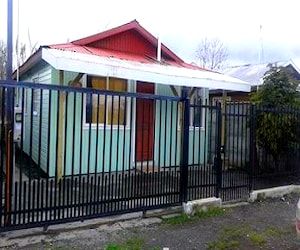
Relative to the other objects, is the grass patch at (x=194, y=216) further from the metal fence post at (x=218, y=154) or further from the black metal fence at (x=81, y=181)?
the metal fence post at (x=218, y=154)

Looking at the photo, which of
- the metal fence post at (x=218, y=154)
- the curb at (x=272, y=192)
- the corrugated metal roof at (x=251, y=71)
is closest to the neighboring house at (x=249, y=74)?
the corrugated metal roof at (x=251, y=71)

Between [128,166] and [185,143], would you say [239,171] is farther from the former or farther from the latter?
[128,166]

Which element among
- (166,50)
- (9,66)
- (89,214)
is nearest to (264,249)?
(89,214)

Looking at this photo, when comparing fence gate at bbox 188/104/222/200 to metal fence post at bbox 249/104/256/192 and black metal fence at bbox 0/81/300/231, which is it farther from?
→ metal fence post at bbox 249/104/256/192

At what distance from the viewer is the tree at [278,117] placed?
9156 mm

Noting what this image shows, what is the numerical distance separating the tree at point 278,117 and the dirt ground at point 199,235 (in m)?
2.76

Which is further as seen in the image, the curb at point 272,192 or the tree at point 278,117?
the tree at point 278,117

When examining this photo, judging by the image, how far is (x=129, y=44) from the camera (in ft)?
42.0

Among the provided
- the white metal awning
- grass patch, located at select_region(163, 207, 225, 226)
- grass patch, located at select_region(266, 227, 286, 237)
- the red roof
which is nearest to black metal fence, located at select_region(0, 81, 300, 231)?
grass patch, located at select_region(163, 207, 225, 226)

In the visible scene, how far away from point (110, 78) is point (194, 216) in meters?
4.99

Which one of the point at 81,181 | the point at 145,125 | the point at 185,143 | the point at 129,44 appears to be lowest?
the point at 81,181

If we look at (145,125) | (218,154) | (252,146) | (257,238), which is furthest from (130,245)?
(145,125)

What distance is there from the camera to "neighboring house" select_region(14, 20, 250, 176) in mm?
8102

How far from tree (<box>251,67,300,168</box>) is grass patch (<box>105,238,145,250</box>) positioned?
473cm
